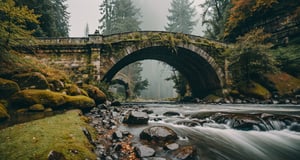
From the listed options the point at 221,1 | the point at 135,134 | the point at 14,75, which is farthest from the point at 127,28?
the point at 135,134

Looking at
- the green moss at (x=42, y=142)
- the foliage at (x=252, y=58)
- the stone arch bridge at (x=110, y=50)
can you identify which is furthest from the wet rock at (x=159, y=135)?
the foliage at (x=252, y=58)

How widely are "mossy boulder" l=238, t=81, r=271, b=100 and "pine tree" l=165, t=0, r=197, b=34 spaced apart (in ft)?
119

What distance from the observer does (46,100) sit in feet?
22.0

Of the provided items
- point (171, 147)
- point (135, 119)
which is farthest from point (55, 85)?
point (171, 147)

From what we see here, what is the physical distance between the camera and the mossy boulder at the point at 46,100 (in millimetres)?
6227

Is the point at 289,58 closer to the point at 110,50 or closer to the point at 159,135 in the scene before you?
the point at 110,50

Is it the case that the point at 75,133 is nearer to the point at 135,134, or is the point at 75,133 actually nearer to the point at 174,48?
the point at 135,134

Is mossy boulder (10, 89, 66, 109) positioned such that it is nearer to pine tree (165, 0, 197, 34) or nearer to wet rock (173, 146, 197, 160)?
wet rock (173, 146, 197, 160)

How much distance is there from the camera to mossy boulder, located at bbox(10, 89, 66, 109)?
6.20 metres

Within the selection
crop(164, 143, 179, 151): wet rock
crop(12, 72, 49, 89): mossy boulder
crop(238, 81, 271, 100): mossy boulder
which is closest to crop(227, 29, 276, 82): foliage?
crop(238, 81, 271, 100): mossy boulder

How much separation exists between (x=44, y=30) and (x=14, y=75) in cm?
1746

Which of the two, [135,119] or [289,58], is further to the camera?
[289,58]

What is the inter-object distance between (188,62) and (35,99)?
16789 millimetres

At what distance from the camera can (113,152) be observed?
397 cm
